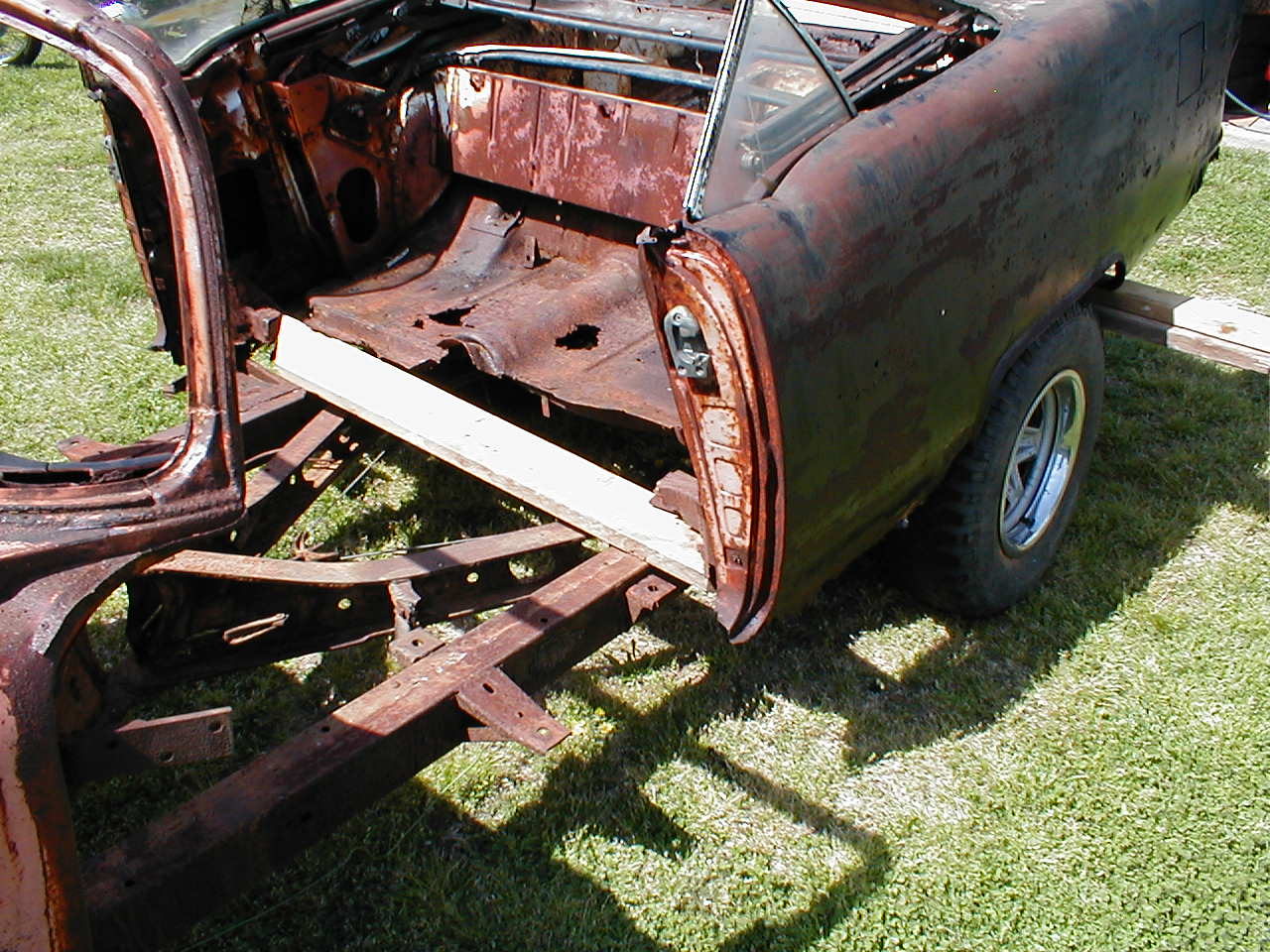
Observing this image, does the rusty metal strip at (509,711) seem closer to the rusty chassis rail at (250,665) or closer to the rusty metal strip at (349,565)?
the rusty chassis rail at (250,665)

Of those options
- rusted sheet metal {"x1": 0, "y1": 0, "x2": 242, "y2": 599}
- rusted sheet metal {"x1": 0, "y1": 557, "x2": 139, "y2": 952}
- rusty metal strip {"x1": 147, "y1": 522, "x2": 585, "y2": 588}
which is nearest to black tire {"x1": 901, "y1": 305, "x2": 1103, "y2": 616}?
rusty metal strip {"x1": 147, "y1": 522, "x2": 585, "y2": 588}

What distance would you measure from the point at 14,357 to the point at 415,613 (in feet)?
10.2

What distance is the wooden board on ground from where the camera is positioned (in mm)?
3447

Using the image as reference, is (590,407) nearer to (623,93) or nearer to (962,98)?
(962,98)

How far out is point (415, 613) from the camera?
2578mm

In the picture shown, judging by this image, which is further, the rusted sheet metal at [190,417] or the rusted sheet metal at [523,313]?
the rusted sheet metal at [523,313]

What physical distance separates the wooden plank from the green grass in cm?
64

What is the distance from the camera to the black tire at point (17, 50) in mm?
9031

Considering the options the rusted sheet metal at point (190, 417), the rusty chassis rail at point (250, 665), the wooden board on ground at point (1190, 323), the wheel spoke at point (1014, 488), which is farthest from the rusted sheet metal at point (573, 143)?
the rusted sheet metal at point (190, 417)

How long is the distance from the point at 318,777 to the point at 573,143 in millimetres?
2352

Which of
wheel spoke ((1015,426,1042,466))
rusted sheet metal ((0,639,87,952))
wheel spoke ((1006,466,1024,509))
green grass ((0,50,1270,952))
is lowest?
green grass ((0,50,1270,952))

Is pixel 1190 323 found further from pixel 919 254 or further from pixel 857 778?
pixel 857 778

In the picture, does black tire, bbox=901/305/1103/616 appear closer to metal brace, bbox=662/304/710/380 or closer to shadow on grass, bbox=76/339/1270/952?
shadow on grass, bbox=76/339/1270/952

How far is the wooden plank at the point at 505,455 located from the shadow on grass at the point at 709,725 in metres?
0.62
